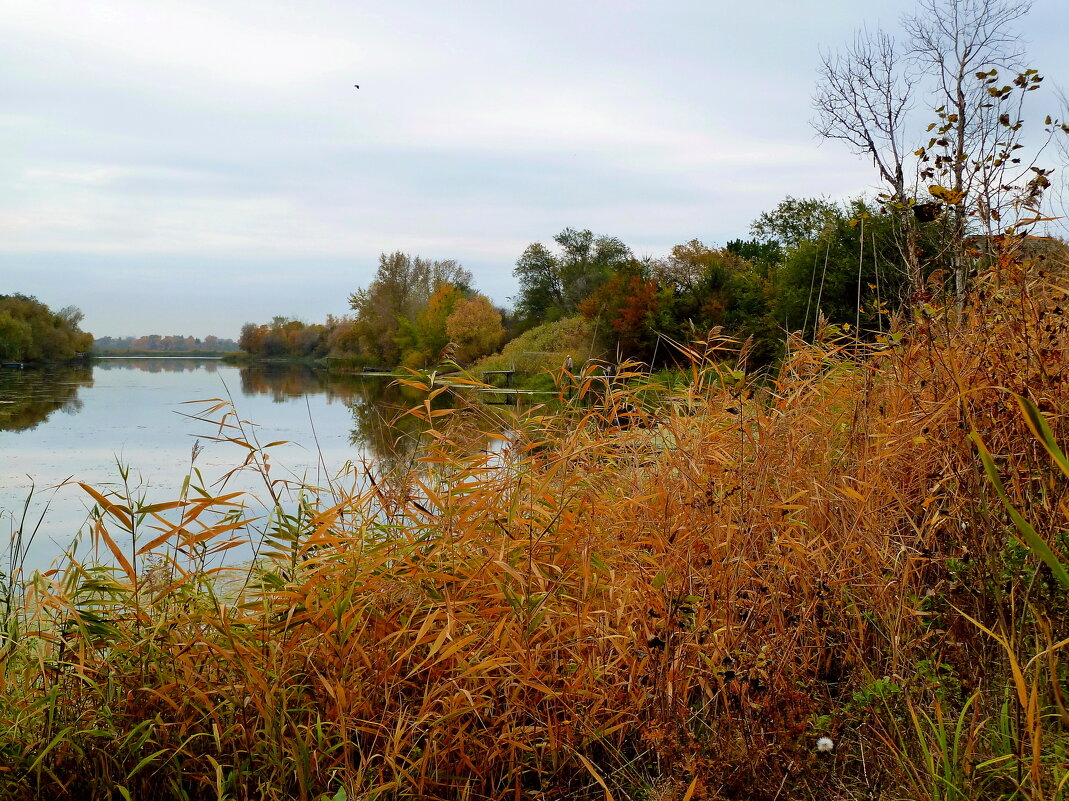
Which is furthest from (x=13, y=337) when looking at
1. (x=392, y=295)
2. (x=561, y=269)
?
(x=561, y=269)

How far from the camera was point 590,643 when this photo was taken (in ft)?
7.21

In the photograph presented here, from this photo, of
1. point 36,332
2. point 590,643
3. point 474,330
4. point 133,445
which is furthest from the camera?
point 36,332

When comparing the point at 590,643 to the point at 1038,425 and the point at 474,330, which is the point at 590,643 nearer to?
the point at 1038,425

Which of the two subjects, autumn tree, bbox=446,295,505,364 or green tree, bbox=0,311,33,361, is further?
green tree, bbox=0,311,33,361

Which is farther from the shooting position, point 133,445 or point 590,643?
point 133,445

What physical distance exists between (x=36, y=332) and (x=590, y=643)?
6168cm

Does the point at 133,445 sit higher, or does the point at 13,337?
the point at 13,337

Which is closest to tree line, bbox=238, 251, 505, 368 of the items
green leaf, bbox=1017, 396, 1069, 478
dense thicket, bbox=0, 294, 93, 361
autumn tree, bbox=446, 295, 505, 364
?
autumn tree, bbox=446, 295, 505, 364

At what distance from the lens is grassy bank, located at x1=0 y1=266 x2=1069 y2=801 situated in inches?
75.7

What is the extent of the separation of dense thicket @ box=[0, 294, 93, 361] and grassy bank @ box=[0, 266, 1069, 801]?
5366 cm

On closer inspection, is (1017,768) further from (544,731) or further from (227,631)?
(227,631)

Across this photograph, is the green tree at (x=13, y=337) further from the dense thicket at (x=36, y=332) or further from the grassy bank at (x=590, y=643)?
the grassy bank at (x=590, y=643)

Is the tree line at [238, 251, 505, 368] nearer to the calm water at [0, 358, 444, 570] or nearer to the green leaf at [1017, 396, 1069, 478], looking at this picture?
the calm water at [0, 358, 444, 570]

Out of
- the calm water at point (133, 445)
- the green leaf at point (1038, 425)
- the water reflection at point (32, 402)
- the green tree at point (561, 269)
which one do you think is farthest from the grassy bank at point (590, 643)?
the green tree at point (561, 269)
